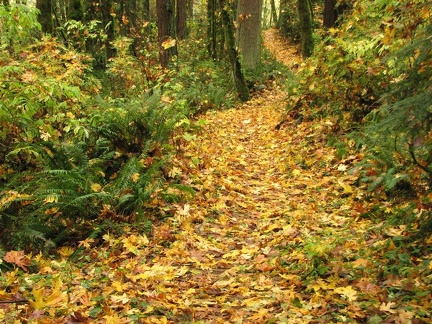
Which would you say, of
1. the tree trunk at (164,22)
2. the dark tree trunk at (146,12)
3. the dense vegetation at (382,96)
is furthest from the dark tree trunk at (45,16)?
the dark tree trunk at (146,12)

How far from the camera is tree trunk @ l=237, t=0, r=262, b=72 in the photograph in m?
14.6

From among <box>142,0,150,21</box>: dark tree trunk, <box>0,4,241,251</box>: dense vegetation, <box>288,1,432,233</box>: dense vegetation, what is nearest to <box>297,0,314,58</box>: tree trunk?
<box>288,1,432,233</box>: dense vegetation

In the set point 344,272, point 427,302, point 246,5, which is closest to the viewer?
point 427,302

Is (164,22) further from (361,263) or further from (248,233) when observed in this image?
(361,263)

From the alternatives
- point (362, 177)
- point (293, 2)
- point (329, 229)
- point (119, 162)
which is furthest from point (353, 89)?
point (293, 2)

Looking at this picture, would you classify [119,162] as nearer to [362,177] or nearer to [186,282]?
[186,282]

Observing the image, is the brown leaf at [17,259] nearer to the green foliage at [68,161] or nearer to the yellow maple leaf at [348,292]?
the green foliage at [68,161]

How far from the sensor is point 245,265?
4.58 meters

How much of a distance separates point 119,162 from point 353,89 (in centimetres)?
440

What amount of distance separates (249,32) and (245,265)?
1194cm

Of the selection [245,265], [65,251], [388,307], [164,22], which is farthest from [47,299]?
[164,22]

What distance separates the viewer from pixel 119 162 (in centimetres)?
643

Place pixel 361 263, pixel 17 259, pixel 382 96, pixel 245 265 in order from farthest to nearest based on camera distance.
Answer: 1. pixel 245 265
2. pixel 17 259
3. pixel 361 263
4. pixel 382 96

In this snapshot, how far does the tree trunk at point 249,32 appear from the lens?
14.6 metres
